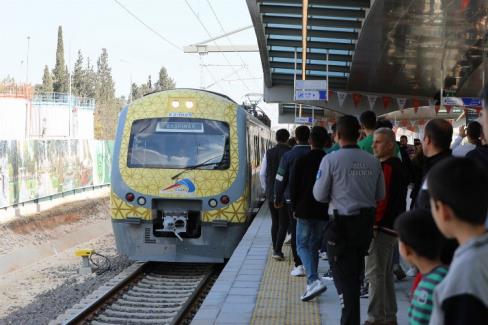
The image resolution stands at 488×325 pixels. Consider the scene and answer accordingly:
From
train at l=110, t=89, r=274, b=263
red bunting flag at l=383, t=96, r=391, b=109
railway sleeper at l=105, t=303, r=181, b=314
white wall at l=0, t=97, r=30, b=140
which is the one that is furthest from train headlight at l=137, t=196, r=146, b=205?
white wall at l=0, t=97, r=30, b=140

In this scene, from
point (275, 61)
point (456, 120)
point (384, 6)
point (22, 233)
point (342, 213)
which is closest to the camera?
point (342, 213)

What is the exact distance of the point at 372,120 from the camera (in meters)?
6.32

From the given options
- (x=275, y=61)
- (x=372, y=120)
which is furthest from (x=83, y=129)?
(x=372, y=120)

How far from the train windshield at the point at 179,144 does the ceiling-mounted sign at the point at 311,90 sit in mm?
9720

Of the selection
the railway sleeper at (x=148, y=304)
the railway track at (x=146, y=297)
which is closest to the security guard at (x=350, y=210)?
the railway track at (x=146, y=297)

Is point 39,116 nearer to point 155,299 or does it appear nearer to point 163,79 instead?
point 155,299

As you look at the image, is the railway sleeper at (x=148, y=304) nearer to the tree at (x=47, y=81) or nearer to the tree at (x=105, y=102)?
the tree at (x=105, y=102)

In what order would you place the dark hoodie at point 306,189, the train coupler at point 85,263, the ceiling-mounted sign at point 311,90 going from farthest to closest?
1. the ceiling-mounted sign at point 311,90
2. the train coupler at point 85,263
3. the dark hoodie at point 306,189

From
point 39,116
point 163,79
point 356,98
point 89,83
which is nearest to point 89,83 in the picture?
point 89,83

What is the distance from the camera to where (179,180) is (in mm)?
11094

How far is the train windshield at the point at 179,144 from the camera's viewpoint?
11.3 meters

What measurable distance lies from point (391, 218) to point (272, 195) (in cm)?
411

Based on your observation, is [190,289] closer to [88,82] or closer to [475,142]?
[475,142]

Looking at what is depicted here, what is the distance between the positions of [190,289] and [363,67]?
15.5m
